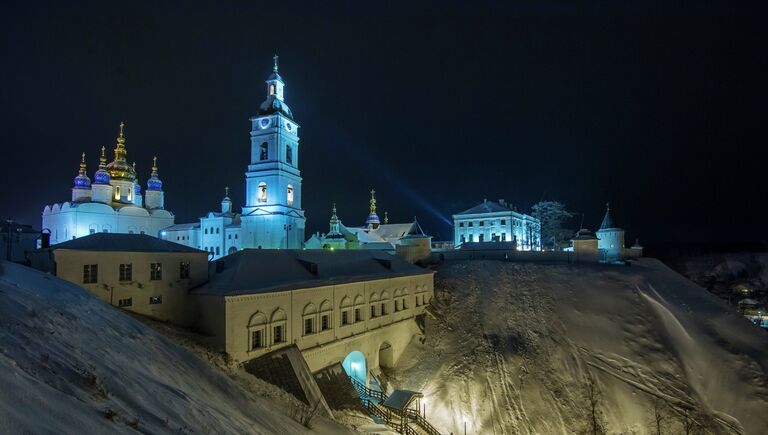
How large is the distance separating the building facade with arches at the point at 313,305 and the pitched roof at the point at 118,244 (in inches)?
114

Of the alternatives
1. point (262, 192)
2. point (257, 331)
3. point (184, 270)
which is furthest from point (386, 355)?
point (262, 192)

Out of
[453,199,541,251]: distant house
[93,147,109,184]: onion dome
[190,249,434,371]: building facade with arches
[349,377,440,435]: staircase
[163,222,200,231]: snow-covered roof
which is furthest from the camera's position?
[453,199,541,251]: distant house

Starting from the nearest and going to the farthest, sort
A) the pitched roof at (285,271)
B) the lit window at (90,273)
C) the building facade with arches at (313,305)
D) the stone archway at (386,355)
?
the lit window at (90,273)
the building facade with arches at (313,305)
the pitched roof at (285,271)
the stone archway at (386,355)

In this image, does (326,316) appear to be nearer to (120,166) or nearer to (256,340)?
(256,340)

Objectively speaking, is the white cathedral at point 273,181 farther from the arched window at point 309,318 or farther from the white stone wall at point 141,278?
the white stone wall at point 141,278

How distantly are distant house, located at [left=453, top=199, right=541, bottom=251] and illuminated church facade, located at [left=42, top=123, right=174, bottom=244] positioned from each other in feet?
173

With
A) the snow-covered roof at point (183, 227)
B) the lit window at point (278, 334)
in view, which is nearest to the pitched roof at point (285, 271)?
the lit window at point (278, 334)

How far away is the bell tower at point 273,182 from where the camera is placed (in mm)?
52188

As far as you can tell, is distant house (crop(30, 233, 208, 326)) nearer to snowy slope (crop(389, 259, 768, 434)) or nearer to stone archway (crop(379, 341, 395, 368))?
stone archway (crop(379, 341, 395, 368))

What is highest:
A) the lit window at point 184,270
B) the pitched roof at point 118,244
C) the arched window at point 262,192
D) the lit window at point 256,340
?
the arched window at point 262,192

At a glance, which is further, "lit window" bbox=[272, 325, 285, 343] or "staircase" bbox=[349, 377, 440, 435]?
"lit window" bbox=[272, 325, 285, 343]

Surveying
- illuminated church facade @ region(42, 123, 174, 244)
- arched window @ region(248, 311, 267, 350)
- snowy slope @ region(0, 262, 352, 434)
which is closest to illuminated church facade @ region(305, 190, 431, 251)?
illuminated church facade @ region(42, 123, 174, 244)

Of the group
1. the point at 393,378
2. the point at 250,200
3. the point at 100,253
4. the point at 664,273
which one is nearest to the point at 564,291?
the point at 664,273

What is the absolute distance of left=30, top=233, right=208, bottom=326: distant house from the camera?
1744 centimetres
